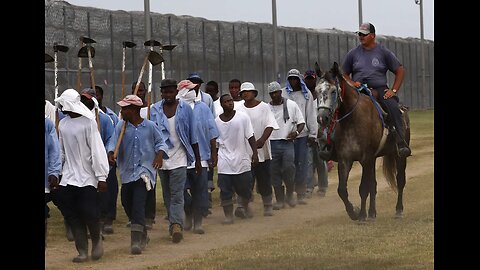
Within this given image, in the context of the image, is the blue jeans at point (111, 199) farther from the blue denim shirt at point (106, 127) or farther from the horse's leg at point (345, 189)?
the horse's leg at point (345, 189)

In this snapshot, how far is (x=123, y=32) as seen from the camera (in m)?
34.4

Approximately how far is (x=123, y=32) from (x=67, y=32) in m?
3.84

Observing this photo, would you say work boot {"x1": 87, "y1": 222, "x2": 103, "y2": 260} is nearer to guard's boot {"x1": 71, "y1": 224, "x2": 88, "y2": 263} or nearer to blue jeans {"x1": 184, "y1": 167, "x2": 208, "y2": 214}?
guard's boot {"x1": 71, "y1": 224, "x2": 88, "y2": 263}

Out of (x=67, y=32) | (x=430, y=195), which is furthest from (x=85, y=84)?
(x=430, y=195)

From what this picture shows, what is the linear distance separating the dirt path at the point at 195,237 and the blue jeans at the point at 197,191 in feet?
1.07

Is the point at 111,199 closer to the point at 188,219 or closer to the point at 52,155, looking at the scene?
Result: the point at 188,219

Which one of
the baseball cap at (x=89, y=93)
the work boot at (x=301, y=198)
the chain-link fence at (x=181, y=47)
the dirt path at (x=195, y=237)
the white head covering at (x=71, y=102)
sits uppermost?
the chain-link fence at (x=181, y=47)

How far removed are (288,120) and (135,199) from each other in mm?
5208

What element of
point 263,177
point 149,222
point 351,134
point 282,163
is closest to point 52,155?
point 149,222

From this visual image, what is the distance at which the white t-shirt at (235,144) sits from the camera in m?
16.1

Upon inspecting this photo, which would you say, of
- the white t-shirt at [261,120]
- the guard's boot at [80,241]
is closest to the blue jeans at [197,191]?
the white t-shirt at [261,120]

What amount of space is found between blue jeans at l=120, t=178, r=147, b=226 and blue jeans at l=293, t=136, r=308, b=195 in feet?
18.8
